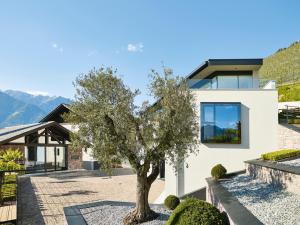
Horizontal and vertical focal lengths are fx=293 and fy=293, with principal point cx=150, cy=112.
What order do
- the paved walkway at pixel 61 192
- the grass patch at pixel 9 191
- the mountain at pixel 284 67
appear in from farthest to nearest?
the mountain at pixel 284 67 → the grass patch at pixel 9 191 → the paved walkway at pixel 61 192

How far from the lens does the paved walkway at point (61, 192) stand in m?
15.3

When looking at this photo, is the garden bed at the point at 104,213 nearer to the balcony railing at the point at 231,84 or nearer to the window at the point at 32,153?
the balcony railing at the point at 231,84

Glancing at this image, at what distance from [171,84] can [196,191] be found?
1046 centimetres

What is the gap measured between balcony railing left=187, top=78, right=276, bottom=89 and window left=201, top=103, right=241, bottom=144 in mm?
1306

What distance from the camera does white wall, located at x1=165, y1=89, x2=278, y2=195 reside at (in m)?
20.4

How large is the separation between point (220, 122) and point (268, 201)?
32.9ft

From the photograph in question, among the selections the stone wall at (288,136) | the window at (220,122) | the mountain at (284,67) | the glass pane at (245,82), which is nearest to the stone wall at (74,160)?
the window at (220,122)

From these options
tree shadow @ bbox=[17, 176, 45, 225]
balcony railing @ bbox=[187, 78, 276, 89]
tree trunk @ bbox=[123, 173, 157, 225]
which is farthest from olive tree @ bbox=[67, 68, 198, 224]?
balcony railing @ bbox=[187, 78, 276, 89]

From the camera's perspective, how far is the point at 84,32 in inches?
786

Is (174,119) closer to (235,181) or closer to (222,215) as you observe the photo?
(222,215)

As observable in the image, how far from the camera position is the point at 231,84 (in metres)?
21.0

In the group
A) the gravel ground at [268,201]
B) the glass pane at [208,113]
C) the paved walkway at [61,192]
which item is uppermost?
the glass pane at [208,113]

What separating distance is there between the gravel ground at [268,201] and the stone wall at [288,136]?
226 inches

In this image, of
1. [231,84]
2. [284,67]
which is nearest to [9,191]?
[231,84]
